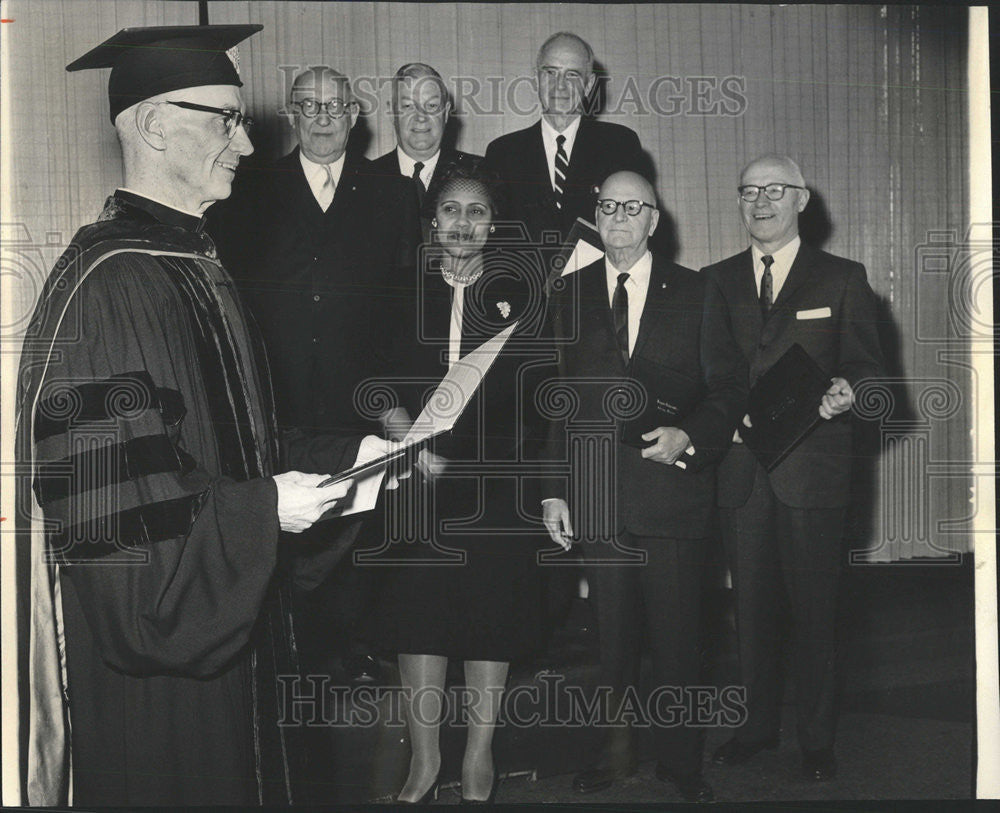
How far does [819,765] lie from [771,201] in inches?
54.5

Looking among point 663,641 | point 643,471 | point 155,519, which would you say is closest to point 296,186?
point 155,519

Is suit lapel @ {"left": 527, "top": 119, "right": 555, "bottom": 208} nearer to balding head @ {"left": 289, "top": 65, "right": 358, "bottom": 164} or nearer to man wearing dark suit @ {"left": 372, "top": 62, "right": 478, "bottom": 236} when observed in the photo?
man wearing dark suit @ {"left": 372, "top": 62, "right": 478, "bottom": 236}

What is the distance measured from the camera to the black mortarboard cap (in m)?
2.33

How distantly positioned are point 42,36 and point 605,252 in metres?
1.44

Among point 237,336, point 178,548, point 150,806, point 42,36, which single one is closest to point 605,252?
point 237,336

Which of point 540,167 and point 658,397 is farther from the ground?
point 540,167

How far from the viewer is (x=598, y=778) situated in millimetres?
2637

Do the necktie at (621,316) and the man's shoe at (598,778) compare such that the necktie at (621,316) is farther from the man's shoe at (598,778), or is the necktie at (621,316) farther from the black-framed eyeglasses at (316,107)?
the man's shoe at (598,778)

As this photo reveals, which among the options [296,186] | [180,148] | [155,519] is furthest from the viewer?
[296,186]

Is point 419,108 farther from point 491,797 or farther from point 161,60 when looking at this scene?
point 491,797

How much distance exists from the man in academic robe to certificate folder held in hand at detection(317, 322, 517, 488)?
0.58 ft

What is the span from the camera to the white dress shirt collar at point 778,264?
268 centimetres

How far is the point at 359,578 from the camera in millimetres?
2586

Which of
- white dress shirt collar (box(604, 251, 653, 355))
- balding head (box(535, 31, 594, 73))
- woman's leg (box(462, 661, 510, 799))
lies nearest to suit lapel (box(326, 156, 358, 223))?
balding head (box(535, 31, 594, 73))
